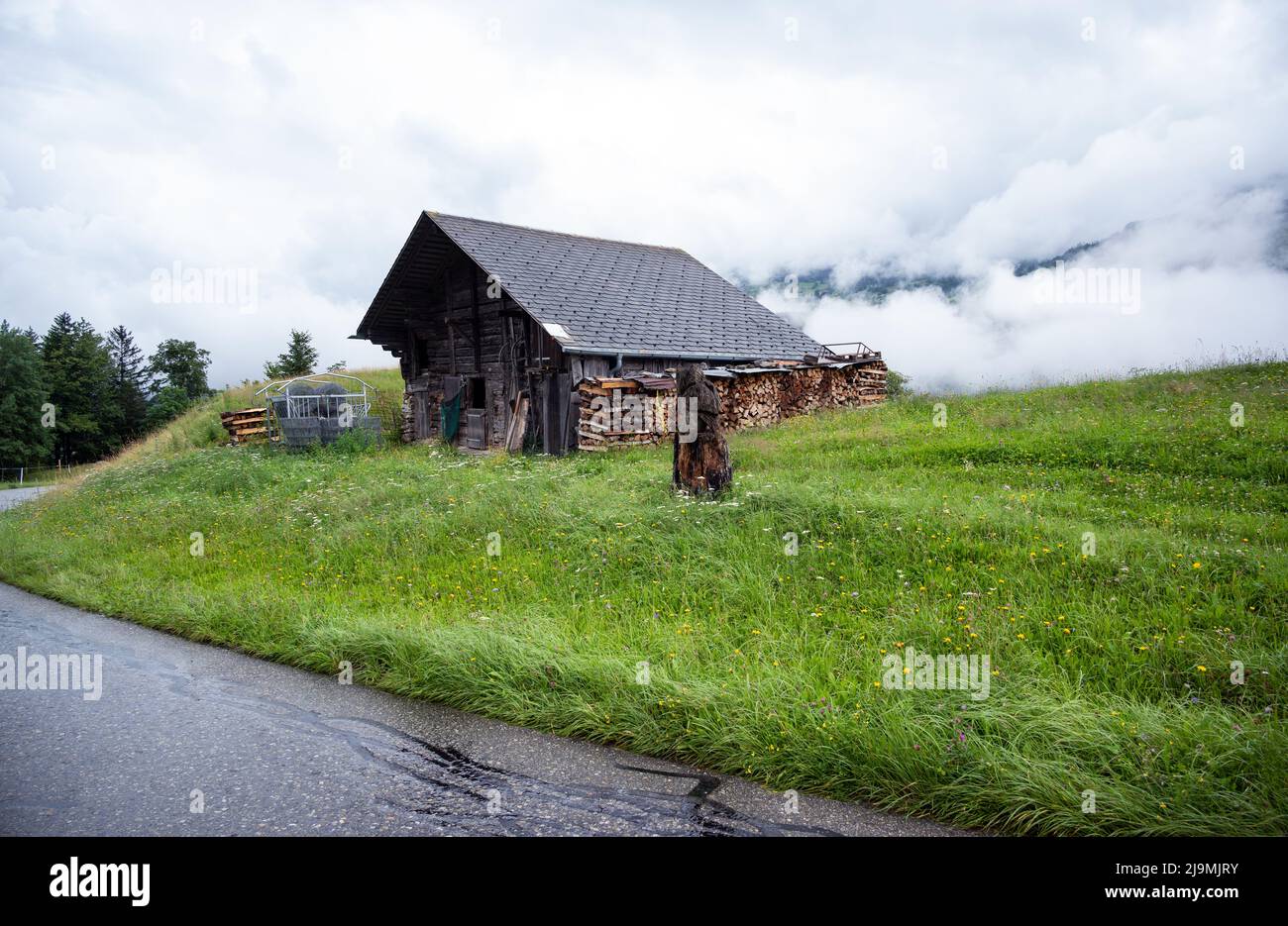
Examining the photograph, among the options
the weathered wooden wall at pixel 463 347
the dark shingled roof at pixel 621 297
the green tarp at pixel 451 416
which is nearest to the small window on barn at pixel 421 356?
the weathered wooden wall at pixel 463 347

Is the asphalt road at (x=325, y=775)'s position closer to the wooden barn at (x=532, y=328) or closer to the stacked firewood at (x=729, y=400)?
the stacked firewood at (x=729, y=400)

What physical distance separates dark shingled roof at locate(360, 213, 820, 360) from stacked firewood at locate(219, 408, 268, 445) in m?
5.11

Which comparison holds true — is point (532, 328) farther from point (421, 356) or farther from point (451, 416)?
point (421, 356)

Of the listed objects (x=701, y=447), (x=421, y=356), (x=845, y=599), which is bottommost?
(x=845, y=599)

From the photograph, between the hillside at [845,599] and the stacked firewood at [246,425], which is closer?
the hillside at [845,599]

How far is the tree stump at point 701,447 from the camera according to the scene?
9.18 meters

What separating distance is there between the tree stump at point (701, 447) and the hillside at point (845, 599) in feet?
1.78

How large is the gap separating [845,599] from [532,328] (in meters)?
13.3

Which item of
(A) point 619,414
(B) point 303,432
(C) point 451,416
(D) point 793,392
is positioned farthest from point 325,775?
(B) point 303,432

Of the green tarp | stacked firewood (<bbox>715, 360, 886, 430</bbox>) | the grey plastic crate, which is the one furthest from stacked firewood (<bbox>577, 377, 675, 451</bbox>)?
the grey plastic crate

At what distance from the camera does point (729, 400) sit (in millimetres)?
17391

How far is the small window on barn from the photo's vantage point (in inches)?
864

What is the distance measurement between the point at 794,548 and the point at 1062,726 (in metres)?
3.29
